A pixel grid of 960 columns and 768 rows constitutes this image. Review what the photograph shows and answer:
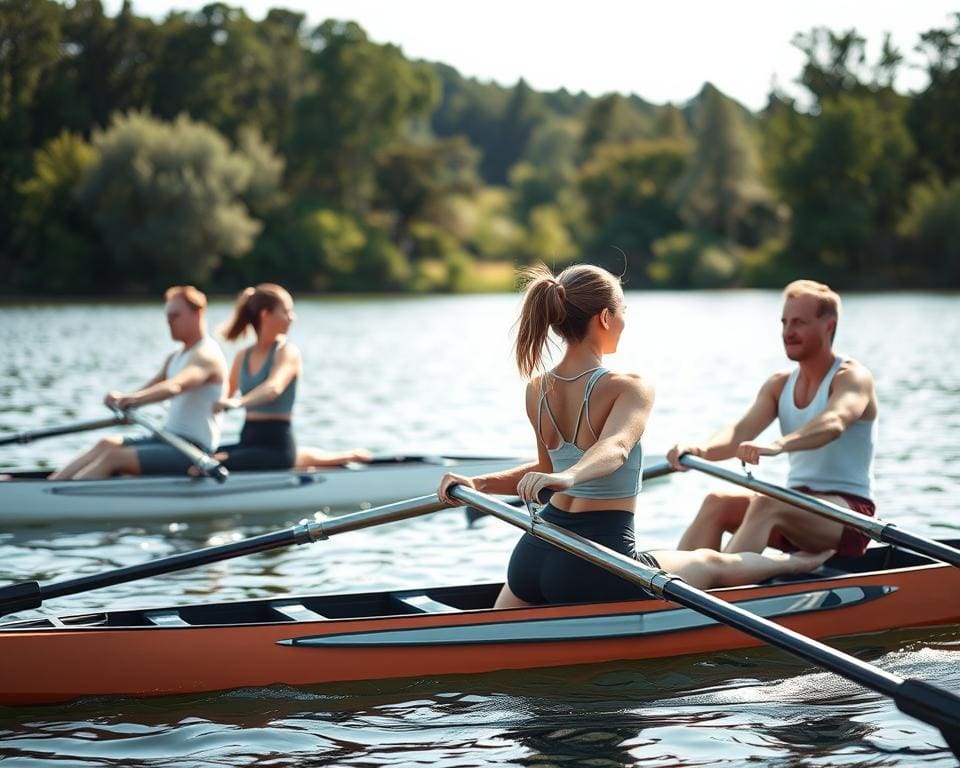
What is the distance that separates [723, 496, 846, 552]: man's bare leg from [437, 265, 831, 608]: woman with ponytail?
101 centimetres

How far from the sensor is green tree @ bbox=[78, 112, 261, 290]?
54344 mm

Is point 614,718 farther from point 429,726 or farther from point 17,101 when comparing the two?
point 17,101

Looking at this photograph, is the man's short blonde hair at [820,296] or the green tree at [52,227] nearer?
the man's short blonde hair at [820,296]

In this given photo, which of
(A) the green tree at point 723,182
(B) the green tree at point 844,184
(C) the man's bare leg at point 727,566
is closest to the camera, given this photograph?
(C) the man's bare leg at point 727,566

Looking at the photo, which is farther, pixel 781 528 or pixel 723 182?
pixel 723 182

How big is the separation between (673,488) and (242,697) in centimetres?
701

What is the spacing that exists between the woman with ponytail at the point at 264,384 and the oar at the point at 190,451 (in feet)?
1.16

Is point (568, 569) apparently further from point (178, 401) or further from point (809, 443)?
point (178, 401)

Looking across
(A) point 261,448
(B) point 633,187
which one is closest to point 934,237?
(B) point 633,187

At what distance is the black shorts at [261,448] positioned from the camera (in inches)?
435

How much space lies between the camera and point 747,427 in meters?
7.44

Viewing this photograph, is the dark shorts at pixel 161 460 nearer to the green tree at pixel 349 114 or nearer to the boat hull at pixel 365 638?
the boat hull at pixel 365 638

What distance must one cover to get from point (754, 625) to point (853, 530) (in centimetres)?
215

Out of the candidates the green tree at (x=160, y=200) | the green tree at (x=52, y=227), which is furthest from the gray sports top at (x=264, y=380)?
the green tree at (x=52, y=227)
